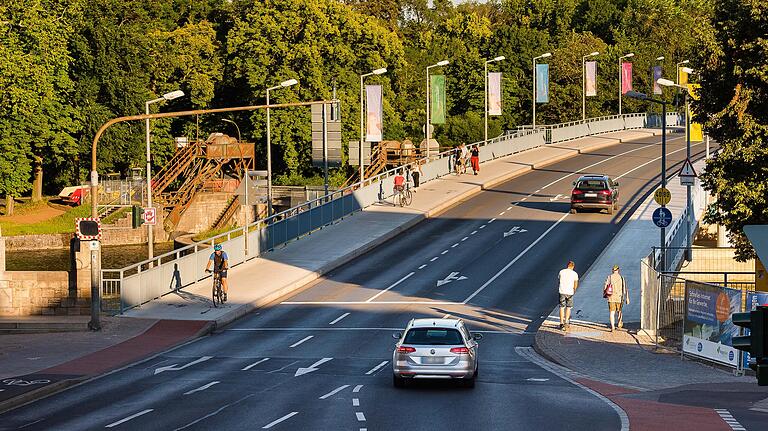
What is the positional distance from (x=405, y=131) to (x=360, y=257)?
205 ft

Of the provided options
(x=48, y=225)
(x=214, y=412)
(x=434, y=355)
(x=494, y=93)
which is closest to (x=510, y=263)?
(x=434, y=355)

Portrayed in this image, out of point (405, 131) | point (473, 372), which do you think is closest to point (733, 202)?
A: point (473, 372)

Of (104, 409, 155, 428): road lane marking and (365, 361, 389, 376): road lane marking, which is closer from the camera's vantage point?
(104, 409, 155, 428): road lane marking

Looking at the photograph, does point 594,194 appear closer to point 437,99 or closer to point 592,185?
point 592,185

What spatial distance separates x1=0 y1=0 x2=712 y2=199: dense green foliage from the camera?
75.1 metres

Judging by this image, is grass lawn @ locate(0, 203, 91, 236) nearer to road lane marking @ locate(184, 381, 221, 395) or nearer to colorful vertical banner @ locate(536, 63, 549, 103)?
colorful vertical banner @ locate(536, 63, 549, 103)

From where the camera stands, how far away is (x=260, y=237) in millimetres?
47938

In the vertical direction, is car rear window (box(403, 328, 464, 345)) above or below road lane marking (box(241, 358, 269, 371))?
above

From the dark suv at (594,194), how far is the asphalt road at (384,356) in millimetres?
723

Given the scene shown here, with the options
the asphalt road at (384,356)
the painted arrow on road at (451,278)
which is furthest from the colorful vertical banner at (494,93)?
the painted arrow on road at (451,278)

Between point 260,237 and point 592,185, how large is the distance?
17.9 meters

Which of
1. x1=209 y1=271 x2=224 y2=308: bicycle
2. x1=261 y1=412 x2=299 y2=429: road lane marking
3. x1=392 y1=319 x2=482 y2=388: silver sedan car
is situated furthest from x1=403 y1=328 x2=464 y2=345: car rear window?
x1=209 y1=271 x2=224 y2=308: bicycle

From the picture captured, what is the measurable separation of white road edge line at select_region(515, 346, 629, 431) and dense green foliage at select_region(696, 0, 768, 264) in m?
6.51

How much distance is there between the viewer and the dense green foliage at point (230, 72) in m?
75.1
